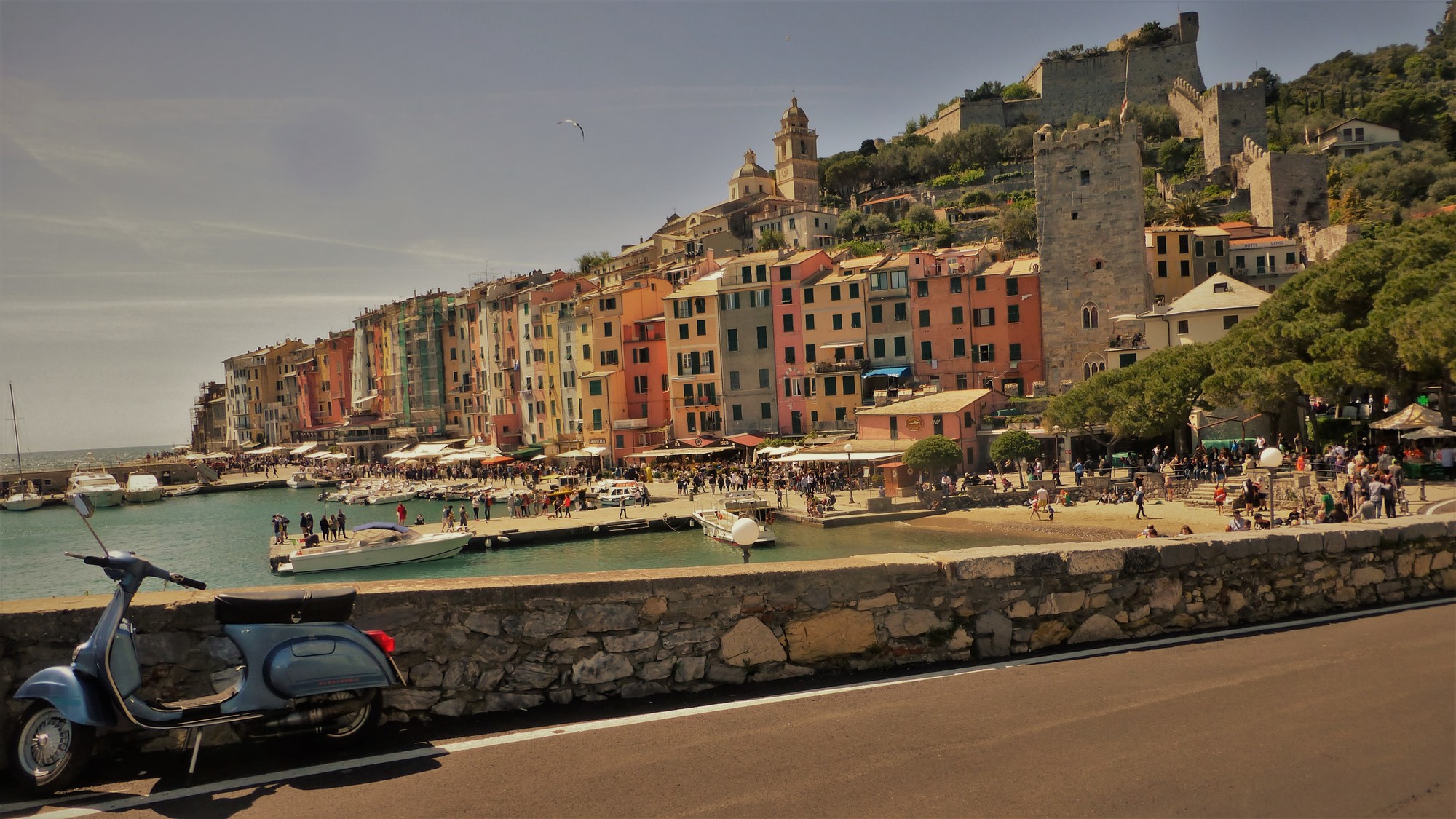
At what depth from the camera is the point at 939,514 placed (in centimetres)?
4488

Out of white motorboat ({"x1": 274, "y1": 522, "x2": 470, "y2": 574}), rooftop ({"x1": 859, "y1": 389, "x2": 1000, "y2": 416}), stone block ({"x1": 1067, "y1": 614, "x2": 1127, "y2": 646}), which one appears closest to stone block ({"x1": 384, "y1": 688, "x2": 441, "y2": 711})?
stone block ({"x1": 1067, "y1": 614, "x2": 1127, "y2": 646})

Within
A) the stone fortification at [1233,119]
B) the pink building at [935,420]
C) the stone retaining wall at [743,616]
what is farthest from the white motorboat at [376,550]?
the stone fortification at [1233,119]

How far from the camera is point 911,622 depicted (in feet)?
21.2

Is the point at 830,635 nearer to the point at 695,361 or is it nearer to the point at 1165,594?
the point at 1165,594

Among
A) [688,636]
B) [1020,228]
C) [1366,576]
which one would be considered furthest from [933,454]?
[1020,228]

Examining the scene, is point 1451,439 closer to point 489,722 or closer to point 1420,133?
point 489,722

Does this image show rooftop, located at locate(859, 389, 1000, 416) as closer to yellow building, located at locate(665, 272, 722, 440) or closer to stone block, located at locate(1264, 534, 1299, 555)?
yellow building, located at locate(665, 272, 722, 440)

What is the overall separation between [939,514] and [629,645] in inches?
1595

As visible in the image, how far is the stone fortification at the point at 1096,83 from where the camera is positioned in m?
122

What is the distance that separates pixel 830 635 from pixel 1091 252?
59.1 m

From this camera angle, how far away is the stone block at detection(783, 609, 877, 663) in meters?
6.20

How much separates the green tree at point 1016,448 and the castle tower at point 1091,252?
42.3ft

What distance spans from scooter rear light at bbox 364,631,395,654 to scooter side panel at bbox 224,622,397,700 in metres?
0.06

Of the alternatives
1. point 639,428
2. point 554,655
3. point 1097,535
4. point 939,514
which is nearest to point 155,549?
point 639,428
